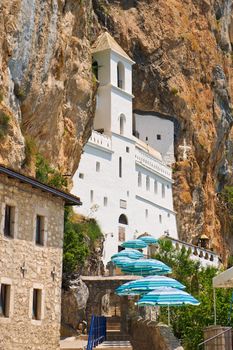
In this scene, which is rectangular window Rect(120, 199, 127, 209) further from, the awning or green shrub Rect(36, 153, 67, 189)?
the awning

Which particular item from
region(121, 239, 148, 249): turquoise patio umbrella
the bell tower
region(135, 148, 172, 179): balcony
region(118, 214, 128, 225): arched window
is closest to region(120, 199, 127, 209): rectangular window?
region(118, 214, 128, 225): arched window

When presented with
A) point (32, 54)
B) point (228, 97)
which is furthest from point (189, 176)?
point (32, 54)

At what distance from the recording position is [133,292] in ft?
102

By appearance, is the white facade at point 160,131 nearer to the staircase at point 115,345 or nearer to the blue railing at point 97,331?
the blue railing at point 97,331

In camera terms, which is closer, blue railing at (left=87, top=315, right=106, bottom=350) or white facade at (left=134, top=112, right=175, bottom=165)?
blue railing at (left=87, top=315, right=106, bottom=350)

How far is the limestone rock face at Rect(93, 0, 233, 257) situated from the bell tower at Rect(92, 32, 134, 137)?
12.4 ft

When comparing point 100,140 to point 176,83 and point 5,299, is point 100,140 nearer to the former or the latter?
point 176,83

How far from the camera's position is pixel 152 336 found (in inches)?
1133

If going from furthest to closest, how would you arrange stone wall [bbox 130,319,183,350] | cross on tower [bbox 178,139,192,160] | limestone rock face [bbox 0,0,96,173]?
cross on tower [bbox 178,139,192,160] < limestone rock face [bbox 0,0,96,173] < stone wall [bbox 130,319,183,350]

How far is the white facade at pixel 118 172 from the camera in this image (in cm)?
5209

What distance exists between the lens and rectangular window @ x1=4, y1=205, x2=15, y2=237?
22.7 meters

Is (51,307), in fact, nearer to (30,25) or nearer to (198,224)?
(30,25)

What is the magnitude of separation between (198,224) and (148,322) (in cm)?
3400

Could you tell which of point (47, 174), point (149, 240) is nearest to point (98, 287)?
point (47, 174)
